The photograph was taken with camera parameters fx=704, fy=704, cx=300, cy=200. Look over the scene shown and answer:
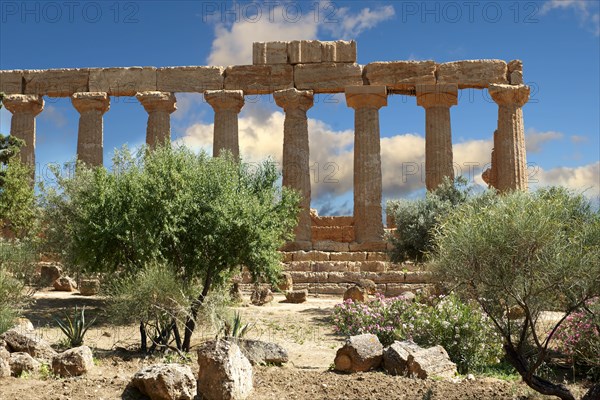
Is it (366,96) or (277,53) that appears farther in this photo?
(277,53)

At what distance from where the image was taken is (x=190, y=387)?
386 inches

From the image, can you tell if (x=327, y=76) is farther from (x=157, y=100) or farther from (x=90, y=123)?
(x=90, y=123)

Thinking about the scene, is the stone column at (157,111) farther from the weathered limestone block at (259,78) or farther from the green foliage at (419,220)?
the green foliage at (419,220)

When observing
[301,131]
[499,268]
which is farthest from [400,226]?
[499,268]

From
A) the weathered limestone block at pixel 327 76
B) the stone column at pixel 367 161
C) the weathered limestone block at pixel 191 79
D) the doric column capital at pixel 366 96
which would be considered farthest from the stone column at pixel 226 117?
the stone column at pixel 367 161

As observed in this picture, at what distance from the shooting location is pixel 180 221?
14.7 metres

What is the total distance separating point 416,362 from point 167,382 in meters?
3.89

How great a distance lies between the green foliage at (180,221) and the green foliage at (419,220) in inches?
294

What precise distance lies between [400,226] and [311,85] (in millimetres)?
8605

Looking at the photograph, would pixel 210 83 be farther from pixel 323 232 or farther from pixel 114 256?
pixel 114 256

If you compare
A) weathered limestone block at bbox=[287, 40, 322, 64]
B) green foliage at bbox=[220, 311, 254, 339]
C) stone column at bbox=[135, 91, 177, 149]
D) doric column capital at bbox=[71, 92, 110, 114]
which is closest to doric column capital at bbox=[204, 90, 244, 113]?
stone column at bbox=[135, 91, 177, 149]

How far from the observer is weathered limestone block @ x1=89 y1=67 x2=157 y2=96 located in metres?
30.0

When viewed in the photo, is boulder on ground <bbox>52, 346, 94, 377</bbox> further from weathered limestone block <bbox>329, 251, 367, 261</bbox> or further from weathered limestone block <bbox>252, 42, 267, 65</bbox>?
weathered limestone block <bbox>252, 42, 267, 65</bbox>

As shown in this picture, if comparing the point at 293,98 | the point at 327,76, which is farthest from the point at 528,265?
the point at 327,76
